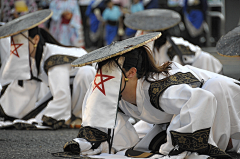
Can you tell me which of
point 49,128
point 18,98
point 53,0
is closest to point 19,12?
point 53,0

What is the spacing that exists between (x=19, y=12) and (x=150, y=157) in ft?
20.4

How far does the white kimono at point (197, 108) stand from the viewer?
205 cm

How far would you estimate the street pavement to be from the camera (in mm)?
2409

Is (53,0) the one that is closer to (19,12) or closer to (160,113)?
(19,12)

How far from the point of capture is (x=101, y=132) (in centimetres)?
227

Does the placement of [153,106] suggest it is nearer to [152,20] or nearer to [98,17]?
[152,20]

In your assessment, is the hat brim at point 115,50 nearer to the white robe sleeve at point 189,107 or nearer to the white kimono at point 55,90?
the white robe sleeve at point 189,107

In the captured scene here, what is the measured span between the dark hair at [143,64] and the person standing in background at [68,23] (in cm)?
590

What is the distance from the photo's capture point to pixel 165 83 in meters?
2.20

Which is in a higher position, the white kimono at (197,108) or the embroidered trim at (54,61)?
the white kimono at (197,108)

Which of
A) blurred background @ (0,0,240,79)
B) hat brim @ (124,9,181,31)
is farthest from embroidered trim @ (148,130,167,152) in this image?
blurred background @ (0,0,240,79)

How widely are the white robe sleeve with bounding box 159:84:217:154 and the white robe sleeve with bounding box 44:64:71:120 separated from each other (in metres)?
1.48

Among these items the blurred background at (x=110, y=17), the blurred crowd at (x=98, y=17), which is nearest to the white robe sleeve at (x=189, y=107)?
the blurred crowd at (x=98, y=17)

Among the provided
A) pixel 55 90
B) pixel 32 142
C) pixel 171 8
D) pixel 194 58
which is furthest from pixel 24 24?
pixel 171 8
